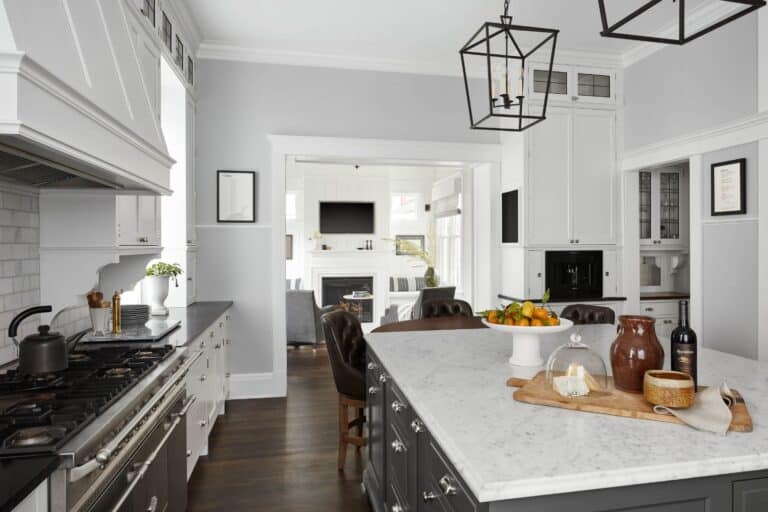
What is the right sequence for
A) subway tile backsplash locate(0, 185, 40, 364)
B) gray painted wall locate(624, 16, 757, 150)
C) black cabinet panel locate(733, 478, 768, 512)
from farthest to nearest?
gray painted wall locate(624, 16, 757, 150), subway tile backsplash locate(0, 185, 40, 364), black cabinet panel locate(733, 478, 768, 512)

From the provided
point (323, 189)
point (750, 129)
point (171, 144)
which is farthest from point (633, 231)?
point (323, 189)

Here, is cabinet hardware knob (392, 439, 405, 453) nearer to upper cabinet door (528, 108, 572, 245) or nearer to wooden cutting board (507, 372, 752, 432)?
wooden cutting board (507, 372, 752, 432)

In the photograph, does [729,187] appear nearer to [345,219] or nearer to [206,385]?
[206,385]

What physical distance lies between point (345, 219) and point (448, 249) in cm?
201

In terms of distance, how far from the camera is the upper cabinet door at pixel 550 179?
192 inches

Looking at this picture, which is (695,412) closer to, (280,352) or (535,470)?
(535,470)

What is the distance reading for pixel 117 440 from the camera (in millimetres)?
1521

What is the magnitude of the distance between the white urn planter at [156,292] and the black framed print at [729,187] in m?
4.15

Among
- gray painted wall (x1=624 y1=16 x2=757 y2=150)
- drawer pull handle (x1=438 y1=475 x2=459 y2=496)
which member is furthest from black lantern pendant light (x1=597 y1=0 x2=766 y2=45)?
gray painted wall (x1=624 y1=16 x2=757 y2=150)

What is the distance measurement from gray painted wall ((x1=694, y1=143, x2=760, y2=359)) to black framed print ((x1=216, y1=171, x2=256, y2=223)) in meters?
3.83

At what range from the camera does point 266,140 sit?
15.4 feet

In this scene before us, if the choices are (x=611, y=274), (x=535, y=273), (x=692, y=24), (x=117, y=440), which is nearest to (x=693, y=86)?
(x=692, y=24)

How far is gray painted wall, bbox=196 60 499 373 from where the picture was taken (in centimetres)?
459

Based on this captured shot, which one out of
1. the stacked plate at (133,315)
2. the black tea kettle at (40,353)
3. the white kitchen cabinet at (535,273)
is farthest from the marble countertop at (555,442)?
the white kitchen cabinet at (535,273)
